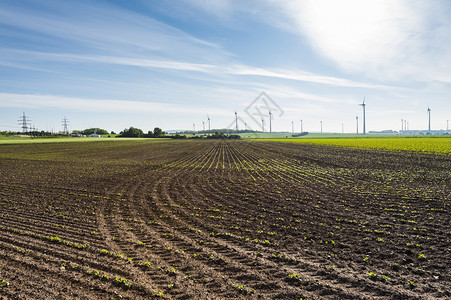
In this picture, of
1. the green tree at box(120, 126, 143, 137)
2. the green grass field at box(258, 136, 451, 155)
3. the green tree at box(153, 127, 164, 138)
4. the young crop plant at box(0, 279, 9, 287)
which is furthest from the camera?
the green tree at box(153, 127, 164, 138)

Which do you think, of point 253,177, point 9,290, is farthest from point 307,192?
point 9,290

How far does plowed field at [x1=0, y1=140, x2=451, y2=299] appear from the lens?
670 centimetres

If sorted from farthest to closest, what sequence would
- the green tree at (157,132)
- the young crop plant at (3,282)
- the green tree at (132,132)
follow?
the green tree at (157,132), the green tree at (132,132), the young crop plant at (3,282)

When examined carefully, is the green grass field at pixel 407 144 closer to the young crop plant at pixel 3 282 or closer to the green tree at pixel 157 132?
the young crop plant at pixel 3 282

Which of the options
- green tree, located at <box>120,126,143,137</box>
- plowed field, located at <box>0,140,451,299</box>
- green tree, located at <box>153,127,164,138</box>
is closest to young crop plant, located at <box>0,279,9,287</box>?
plowed field, located at <box>0,140,451,299</box>

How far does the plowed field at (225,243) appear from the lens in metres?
6.70

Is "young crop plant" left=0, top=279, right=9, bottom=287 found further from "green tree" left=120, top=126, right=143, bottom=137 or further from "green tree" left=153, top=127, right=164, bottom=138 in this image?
"green tree" left=153, top=127, right=164, bottom=138

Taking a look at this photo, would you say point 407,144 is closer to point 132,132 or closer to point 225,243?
point 225,243

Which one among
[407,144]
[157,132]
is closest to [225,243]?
[407,144]

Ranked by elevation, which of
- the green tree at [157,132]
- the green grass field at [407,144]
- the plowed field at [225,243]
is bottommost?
the plowed field at [225,243]

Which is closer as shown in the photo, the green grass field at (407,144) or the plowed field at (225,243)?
the plowed field at (225,243)

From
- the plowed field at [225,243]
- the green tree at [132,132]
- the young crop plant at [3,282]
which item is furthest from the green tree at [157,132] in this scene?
the young crop plant at [3,282]

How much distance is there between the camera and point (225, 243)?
921 centimetres

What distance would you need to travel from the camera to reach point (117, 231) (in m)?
10.4
